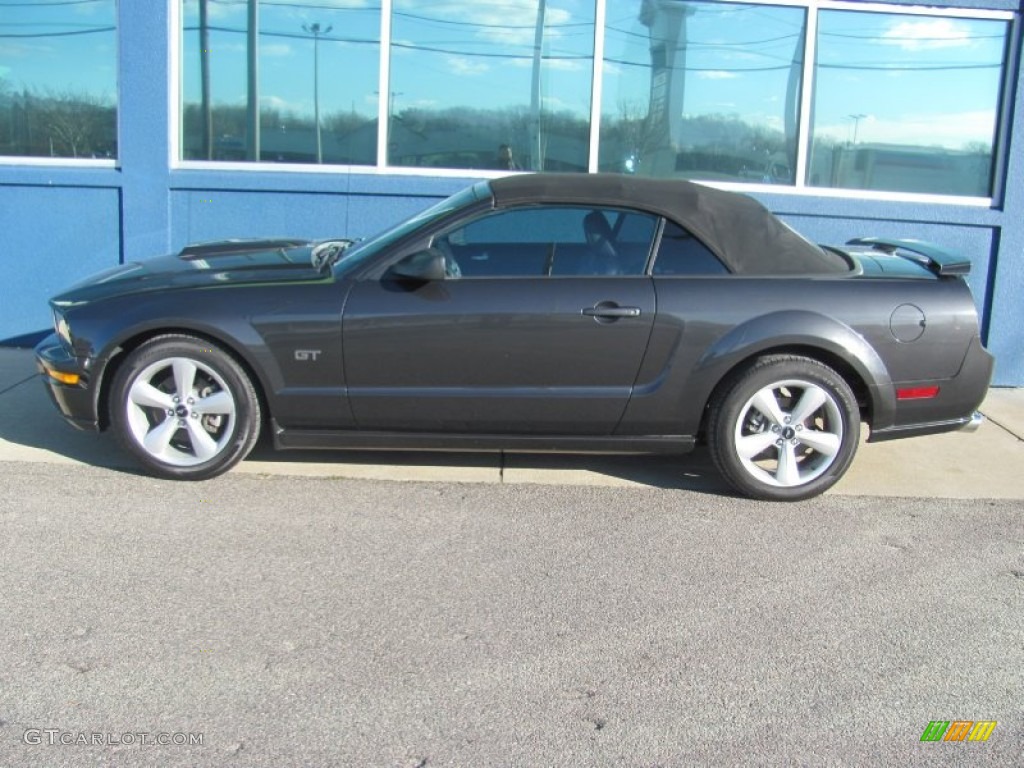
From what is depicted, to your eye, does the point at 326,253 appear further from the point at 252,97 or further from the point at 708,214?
the point at 252,97

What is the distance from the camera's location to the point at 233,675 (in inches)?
135

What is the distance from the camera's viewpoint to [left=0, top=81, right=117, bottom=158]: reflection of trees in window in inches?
322

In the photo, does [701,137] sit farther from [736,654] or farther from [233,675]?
[233,675]

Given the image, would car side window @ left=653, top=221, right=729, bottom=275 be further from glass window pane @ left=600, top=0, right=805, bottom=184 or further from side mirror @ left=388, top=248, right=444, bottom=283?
glass window pane @ left=600, top=0, right=805, bottom=184

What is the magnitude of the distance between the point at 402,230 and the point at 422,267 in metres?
0.49

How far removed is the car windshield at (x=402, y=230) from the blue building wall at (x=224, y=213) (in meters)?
2.55

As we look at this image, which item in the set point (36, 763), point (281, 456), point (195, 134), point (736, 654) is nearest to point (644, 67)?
point (195, 134)

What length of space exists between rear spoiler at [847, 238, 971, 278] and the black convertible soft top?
0.45 metres

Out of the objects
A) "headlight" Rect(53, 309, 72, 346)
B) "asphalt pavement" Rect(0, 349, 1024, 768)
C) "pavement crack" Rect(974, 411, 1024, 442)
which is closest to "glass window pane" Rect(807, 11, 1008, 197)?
"pavement crack" Rect(974, 411, 1024, 442)

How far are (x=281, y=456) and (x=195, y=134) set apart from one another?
3.64 m

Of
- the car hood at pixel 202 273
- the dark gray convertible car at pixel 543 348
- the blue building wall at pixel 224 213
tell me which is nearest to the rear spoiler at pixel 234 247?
the car hood at pixel 202 273

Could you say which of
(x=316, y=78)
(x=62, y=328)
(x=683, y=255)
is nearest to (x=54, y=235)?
(x=316, y=78)

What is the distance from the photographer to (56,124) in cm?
823

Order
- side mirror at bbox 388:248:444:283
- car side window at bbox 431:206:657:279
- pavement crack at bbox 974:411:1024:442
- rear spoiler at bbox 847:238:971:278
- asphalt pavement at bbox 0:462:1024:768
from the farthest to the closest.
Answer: pavement crack at bbox 974:411:1024:442 < rear spoiler at bbox 847:238:971:278 < car side window at bbox 431:206:657:279 < side mirror at bbox 388:248:444:283 < asphalt pavement at bbox 0:462:1024:768
